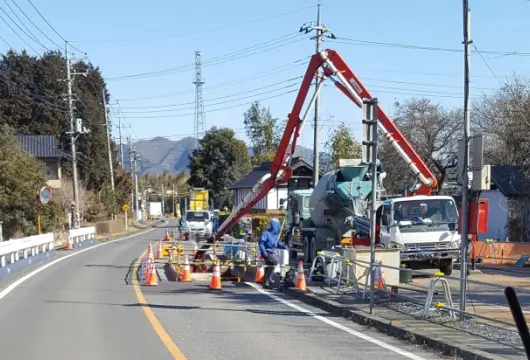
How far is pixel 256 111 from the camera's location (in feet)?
301

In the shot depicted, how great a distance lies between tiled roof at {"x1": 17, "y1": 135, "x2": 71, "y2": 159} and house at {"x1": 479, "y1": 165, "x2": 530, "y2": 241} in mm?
42799

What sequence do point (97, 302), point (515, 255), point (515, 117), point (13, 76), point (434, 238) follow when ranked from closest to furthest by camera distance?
point (97, 302) → point (434, 238) → point (515, 255) → point (515, 117) → point (13, 76)

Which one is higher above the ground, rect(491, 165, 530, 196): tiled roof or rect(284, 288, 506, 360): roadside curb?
rect(491, 165, 530, 196): tiled roof

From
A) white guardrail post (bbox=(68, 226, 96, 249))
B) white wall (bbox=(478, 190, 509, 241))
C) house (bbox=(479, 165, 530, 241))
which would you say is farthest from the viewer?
white guardrail post (bbox=(68, 226, 96, 249))

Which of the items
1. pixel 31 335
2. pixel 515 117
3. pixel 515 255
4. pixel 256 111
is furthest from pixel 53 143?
pixel 31 335

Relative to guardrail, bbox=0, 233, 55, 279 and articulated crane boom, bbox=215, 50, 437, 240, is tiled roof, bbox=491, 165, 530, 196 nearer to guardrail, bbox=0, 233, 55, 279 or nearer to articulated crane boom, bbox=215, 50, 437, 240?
articulated crane boom, bbox=215, 50, 437, 240

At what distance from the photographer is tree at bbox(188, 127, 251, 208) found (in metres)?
83.6

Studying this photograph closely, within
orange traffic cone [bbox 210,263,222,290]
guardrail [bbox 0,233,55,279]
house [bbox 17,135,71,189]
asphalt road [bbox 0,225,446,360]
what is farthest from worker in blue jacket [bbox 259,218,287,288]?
house [bbox 17,135,71,189]

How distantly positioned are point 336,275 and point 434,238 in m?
4.96

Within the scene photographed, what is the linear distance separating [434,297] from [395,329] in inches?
188

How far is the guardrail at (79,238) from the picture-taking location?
38844 mm

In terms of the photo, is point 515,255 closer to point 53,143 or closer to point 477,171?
point 477,171

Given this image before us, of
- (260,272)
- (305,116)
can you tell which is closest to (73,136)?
(305,116)

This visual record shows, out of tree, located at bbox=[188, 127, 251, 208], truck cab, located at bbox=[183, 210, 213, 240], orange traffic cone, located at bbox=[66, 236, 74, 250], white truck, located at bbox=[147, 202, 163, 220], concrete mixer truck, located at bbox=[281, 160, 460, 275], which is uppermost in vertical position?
tree, located at bbox=[188, 127, 251, 208]
